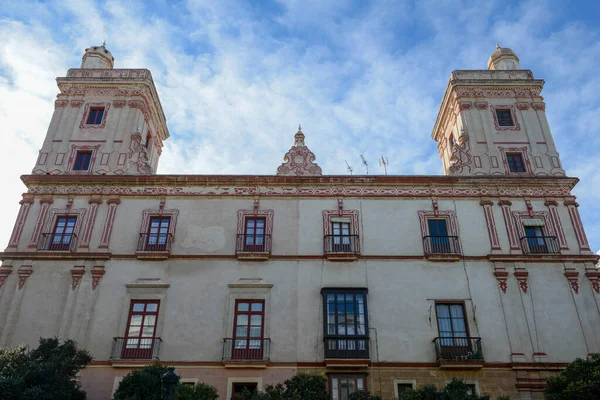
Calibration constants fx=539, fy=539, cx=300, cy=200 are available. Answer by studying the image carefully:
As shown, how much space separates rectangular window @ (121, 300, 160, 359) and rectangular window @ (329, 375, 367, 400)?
25.1ft

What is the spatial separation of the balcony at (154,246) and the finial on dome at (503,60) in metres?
21.3

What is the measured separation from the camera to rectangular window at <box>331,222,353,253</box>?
24906 millimetres

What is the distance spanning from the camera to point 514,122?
94.3 ft

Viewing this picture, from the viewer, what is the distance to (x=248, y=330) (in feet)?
75.6

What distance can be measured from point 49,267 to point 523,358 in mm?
20924

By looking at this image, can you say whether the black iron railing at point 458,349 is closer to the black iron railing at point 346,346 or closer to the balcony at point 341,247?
the black iron railing at point 346,346

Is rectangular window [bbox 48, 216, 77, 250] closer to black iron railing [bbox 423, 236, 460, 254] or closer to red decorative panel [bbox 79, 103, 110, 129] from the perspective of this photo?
red decorative panel [bbox 79, 103, 110, 129]

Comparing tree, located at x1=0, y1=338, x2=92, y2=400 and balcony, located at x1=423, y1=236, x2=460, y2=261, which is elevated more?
balcony, located at x1=423, y1=236, x2=460, y2=261

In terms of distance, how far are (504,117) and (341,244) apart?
12.0 m

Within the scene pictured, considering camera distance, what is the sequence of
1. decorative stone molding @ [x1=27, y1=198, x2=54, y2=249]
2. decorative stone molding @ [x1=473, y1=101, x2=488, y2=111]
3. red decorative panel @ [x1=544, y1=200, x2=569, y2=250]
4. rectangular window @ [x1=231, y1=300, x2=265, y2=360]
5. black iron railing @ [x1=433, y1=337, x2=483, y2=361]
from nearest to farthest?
1. black iron railing @ [x1=433, y1=337, x2=483, y2=361]
2. rectangular window @ [x1=231, y1=300, x2=265, y2=360]
3. red decorative panel @ [x1=544, y1=200, x2=569, y2=250]
4. decorative stone molding @ [x1=27, y1=198, x2=54, y2=249]
5. decorative stone molding @ [x1=473, y1=101, x2=488, y2=111]

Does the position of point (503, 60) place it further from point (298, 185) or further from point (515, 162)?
point (298, 185)

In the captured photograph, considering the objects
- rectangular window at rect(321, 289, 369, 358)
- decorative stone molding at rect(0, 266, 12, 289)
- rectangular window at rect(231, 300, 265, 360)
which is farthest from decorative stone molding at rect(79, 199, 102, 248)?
rectangular window at rect(321, 289, 369, 358)

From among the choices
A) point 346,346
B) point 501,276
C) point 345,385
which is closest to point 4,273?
point 346,346

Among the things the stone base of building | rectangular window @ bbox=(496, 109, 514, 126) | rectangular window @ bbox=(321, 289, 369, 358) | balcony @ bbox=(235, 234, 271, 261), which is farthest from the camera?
rectangular window @ bbox=(496, 109, 514, 126)
